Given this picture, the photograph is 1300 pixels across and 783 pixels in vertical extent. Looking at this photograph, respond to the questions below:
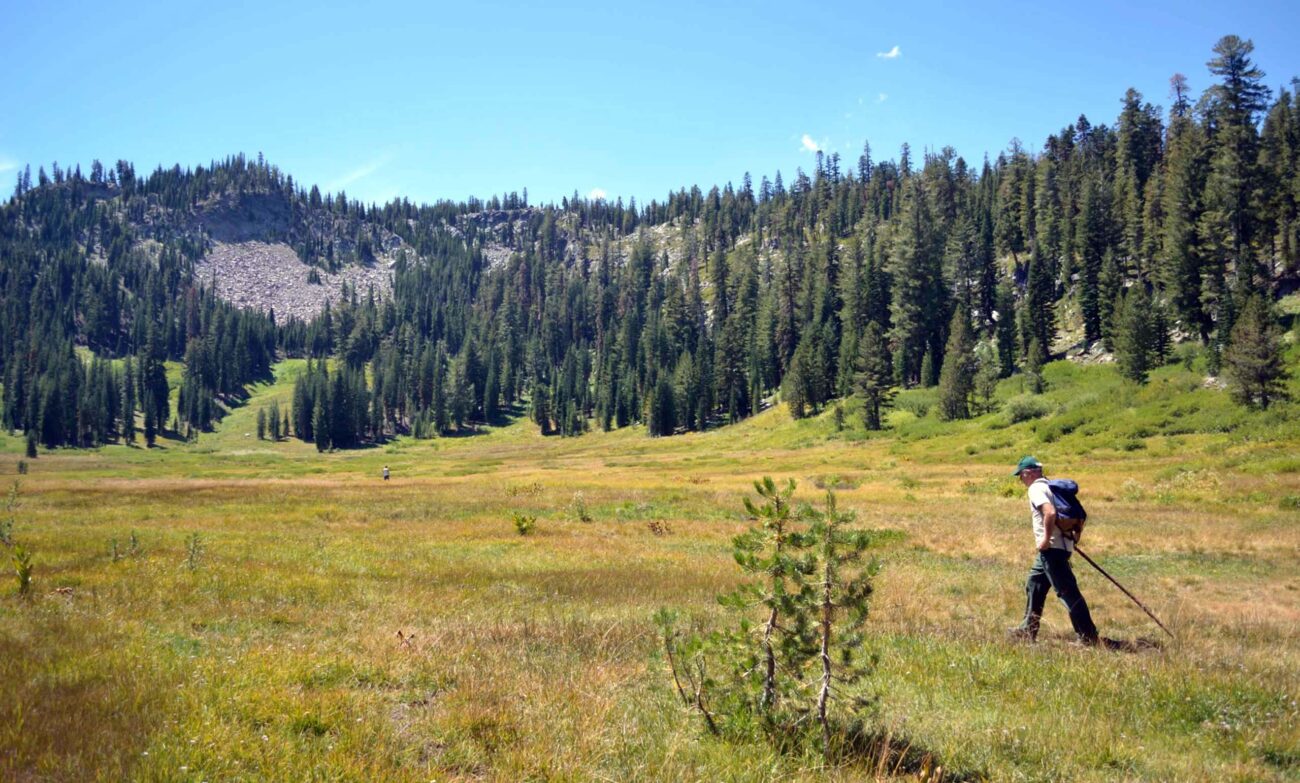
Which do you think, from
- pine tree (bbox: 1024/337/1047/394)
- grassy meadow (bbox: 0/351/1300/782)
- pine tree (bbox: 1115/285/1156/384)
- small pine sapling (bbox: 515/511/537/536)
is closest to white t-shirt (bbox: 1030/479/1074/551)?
grassy meadow (bbox: 0/351/1300/782)

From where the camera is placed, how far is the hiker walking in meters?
9.96

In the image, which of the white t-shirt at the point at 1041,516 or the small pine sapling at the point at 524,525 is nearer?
the white t-shirt at the point at 1041,516

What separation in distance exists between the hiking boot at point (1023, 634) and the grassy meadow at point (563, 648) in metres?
0.27

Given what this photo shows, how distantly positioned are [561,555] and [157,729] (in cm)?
1393

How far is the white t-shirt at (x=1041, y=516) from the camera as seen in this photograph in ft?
33.5

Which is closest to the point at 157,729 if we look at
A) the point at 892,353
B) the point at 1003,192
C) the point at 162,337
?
the point at 892,353

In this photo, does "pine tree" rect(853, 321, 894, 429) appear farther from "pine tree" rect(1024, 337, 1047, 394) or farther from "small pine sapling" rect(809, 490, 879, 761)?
"small pine sapling" rect(809, 490, 879, 761)

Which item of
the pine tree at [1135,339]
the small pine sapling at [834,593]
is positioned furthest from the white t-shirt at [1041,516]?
the pine tree at [1135,339]

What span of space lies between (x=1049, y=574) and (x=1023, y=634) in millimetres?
1024

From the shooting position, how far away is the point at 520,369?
181 m

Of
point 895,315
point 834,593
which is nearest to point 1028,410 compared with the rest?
point 895,315

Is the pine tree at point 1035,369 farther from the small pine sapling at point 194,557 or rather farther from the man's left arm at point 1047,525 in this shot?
the small pine sapling at point 194,557

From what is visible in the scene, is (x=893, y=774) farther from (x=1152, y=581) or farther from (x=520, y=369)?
(x=520, y=369)

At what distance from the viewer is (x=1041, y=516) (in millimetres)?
10320
